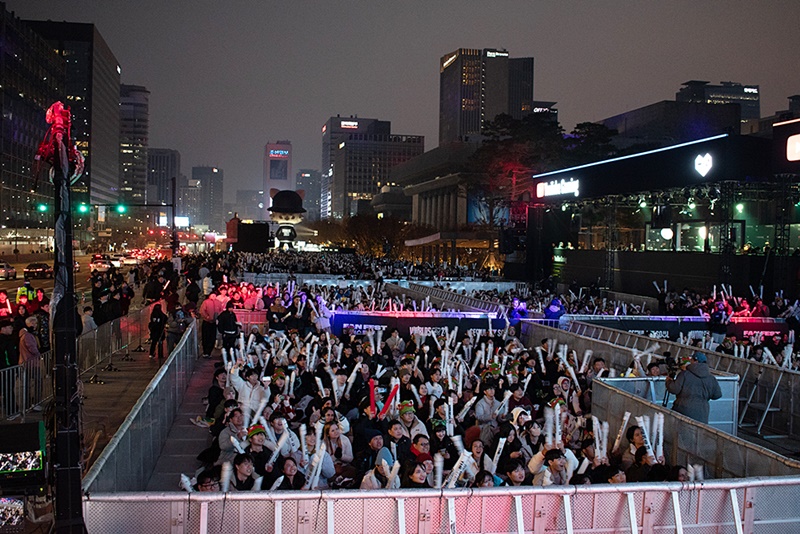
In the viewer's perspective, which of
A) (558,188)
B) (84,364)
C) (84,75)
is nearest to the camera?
(84,364)

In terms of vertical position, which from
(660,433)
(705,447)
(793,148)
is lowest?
(705,447)

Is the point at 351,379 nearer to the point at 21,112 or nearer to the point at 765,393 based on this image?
the point at 765,393

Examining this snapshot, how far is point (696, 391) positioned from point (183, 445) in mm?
7486

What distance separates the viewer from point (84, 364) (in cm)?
1709

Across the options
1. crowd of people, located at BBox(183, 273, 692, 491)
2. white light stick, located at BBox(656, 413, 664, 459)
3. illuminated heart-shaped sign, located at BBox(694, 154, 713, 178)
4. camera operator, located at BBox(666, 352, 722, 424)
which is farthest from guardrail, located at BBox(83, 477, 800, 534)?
illuminated heart-shaped sign, located at BBox(694, 154, 713, 178)

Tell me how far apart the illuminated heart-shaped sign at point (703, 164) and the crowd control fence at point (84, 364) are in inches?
812

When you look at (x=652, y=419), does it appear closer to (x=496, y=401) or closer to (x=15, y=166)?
(x=496, y=401)

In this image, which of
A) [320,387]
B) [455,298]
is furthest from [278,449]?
[455,298]

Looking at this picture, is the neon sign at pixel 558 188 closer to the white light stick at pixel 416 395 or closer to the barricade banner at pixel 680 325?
the barricade banner at pixel 680 325

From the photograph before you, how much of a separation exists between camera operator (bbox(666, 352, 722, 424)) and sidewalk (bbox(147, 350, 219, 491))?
22.2 ft

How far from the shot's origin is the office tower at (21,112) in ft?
295

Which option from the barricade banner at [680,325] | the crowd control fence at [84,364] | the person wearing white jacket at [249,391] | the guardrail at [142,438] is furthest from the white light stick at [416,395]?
the barricade banner at [680,325]

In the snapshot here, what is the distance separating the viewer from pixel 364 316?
20906mm

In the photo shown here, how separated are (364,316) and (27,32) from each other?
9422cm
